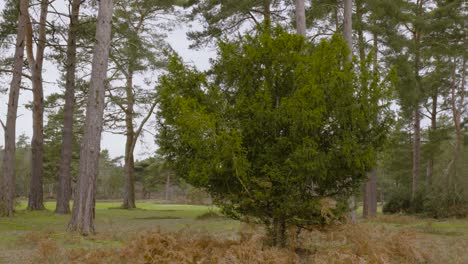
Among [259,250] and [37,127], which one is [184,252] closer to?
[259,250]

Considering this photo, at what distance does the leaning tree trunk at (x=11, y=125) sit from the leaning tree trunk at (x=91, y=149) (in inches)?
257

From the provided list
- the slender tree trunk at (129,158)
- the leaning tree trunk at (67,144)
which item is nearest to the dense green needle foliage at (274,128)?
the leaning tree trunk at (67,144)

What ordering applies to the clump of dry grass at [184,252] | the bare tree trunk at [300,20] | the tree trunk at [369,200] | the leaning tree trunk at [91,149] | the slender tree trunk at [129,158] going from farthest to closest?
1. the slender tree trunk at [129,158]
2. the tree trunk at [369,200]
3. the bare tree trunk at [300,20]
4. the leaning tree trunk at [91,149]
5. the clump of dry grass at [184,252]

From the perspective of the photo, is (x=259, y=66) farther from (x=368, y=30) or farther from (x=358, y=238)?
(x=368, y=30)

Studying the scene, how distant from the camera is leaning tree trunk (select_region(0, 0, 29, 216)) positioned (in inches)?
623

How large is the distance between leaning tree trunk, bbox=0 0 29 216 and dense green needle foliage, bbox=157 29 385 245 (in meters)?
10.6

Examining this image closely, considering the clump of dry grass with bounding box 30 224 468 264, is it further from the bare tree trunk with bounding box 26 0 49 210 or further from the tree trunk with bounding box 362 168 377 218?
the bare tree trunk with bounding box 26 0 49 210

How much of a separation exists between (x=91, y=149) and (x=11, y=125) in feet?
26.1

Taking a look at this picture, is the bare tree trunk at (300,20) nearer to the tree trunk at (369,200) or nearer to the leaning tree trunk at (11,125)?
the leaning tree trunk at (11,125)

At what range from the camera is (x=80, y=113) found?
39.3 metres

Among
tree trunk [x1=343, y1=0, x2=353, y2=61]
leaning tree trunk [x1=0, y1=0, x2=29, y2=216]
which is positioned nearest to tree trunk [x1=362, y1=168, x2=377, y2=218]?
tree trunk [x1=343, y1=0, x2=353, y2=61]

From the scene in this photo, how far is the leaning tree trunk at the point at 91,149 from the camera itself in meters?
10.1

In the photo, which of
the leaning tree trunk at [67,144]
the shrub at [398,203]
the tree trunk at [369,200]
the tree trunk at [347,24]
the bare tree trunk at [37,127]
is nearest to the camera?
the tree trunk at [347,24]

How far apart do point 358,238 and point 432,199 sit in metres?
16.2
